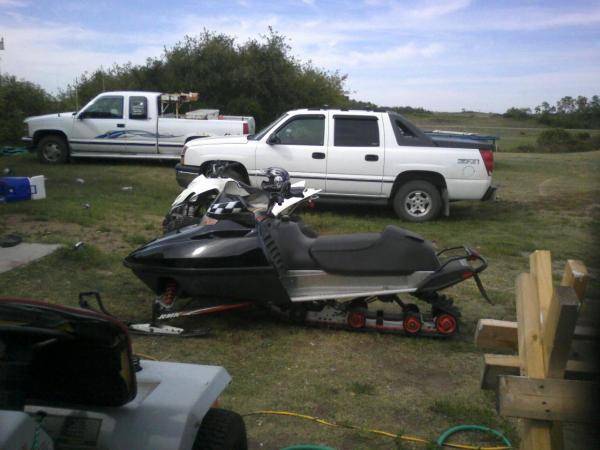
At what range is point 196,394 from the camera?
8.82 ft

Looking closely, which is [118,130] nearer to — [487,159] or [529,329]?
[487,159]

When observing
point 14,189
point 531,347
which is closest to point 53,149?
point 14,189

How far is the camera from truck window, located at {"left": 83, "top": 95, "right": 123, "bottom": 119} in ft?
51.9

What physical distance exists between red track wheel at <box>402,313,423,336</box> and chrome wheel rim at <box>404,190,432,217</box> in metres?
5.40

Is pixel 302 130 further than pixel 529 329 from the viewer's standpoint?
Yes

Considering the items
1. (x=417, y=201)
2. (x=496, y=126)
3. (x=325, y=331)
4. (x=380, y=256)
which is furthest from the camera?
(x=496, y=126)

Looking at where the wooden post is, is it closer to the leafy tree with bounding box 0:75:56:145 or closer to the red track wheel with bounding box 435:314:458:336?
the red track wheel with bounding box 435:314:458:336

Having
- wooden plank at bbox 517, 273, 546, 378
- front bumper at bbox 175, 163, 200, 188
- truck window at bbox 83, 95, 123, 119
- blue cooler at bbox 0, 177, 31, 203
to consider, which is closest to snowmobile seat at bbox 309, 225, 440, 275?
wooden plank at bbox 517, 273, 546, 378

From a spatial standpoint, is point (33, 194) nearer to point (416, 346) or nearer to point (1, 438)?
point (416, 346)

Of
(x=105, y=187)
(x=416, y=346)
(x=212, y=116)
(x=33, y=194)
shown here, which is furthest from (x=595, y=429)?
(x=212, y=116)

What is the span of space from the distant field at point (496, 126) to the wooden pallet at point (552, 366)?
76.7ft

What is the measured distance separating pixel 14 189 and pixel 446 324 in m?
7.84

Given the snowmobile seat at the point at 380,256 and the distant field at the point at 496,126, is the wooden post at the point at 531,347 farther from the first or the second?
the distant field at the point at 496,126

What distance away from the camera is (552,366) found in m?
2.51
